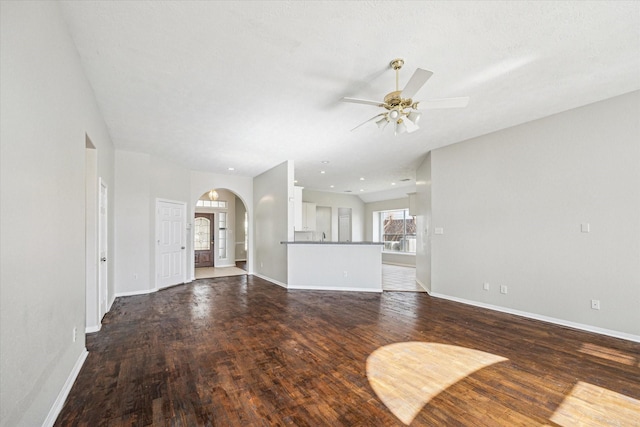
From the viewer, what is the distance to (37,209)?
1.57 m

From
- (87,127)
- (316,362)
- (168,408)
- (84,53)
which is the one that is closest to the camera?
(168,408)

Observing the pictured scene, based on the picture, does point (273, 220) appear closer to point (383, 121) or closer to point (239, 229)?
point (383, 121)

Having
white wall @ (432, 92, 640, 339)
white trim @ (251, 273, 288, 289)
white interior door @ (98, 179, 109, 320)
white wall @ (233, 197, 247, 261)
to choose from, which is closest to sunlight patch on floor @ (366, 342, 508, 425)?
white wall @ (432, 92, 640, 339)

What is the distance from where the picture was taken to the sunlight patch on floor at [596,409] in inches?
71.2

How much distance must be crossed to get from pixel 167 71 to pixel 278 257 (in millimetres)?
4489

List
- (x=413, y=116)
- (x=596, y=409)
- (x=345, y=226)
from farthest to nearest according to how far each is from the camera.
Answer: (x=345, y=226), (x=413, y=116), (x=596, y=409)

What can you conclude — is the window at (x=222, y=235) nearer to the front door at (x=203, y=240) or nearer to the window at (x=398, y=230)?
the front door at (x=203, y=240)

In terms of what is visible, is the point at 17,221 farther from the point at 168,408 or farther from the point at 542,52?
the point at 542,52

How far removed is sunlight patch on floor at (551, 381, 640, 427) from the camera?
5.93 ft

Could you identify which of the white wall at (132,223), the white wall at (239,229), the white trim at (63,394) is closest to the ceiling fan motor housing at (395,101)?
the white trim at (63,394)

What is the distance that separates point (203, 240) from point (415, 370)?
28.1ft

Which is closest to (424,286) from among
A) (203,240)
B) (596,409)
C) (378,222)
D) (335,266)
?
(335,266)

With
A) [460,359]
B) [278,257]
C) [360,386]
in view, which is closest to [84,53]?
[360,386]

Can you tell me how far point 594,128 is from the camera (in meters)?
3.38
